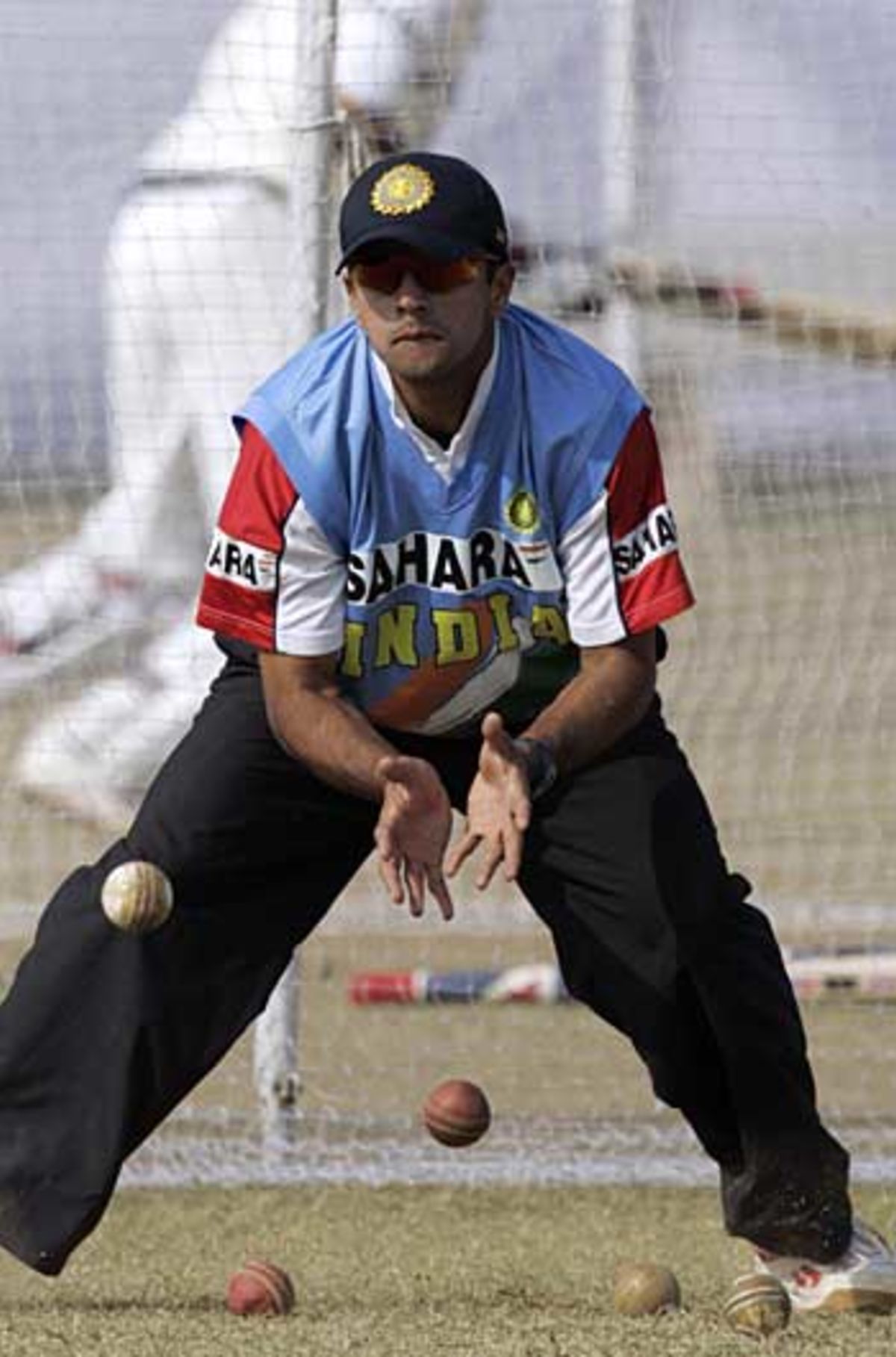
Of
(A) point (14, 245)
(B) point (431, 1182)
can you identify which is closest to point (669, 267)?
(A) point (14, 245)

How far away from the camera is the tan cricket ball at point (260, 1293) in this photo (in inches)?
230

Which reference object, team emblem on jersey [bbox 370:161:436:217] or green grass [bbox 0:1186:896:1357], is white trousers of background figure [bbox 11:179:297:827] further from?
team emblem on jersey [bbox 370:161:436:217]

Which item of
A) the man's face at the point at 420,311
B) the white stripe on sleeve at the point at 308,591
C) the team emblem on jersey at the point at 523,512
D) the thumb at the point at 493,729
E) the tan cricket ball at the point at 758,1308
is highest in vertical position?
the man's face at the point at 420,311

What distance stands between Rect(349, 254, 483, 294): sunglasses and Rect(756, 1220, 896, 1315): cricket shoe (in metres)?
1.84

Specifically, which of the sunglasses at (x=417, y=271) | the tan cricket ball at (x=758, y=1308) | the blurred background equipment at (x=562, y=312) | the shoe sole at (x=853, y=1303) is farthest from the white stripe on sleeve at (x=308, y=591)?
the blurred background equipment at (x=562, y=312)

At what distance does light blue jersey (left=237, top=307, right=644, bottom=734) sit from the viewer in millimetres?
5328

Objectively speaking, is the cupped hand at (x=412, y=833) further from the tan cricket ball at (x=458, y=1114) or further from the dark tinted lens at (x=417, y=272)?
the tan cricket ball at (x=458, y=1114)

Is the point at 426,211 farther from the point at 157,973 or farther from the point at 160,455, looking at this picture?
the point at 160,455

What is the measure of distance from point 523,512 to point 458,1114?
1.24 m

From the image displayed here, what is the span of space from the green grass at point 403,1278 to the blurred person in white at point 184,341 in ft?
4.74

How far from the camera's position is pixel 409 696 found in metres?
5.52

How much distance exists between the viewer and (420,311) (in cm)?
526

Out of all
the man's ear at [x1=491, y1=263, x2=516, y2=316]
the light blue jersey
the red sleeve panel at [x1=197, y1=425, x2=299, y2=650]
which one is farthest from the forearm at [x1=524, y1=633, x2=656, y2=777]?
the man's ear at [x1=491, y1=263, x2=516, y2=316]

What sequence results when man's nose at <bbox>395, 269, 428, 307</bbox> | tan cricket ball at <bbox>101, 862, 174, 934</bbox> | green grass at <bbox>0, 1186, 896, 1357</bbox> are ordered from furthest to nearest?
tan cricket ball at <bbox>101, 862, 174, 934</bbox>
green grass at <bbox>0, 1186, 896, 1357</bbox>
man's nose at <bbox>395, 269, 428, 307</bbox>
